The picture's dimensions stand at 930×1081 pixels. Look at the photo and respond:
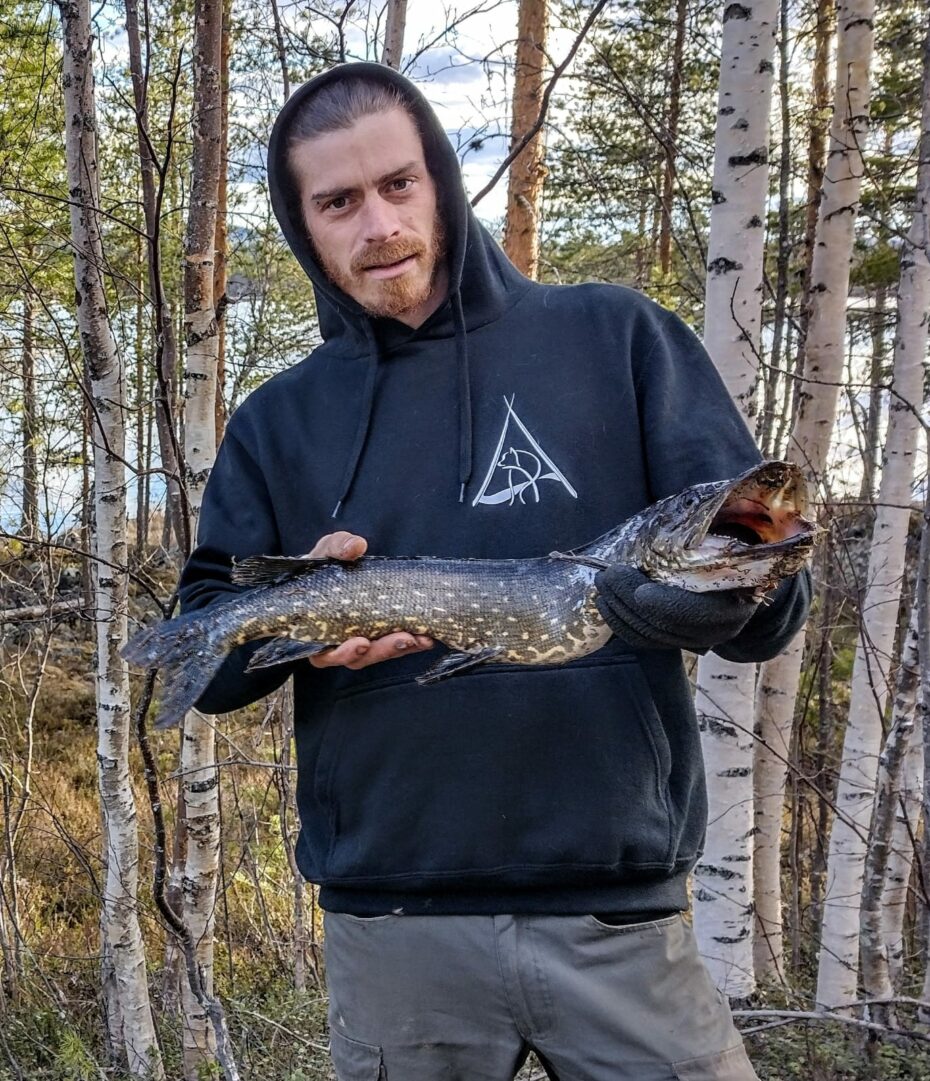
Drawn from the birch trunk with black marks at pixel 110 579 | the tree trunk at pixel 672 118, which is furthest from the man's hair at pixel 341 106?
the tree trunk at pixel 672 118

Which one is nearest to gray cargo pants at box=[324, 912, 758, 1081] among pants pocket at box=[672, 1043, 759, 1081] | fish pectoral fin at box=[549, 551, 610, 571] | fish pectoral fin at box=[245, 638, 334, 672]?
pants pocket at box=[672, 1043, 759, 1081]

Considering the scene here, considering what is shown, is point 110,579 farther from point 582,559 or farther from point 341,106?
point 582,559

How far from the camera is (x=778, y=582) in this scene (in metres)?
2.05

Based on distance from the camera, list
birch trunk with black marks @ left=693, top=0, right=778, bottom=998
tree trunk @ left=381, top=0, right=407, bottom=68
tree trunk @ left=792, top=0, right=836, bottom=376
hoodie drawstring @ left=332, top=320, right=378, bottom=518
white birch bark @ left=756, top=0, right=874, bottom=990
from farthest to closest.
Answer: tree trunk @ left=792, top=0, right=836, bottom=376 → white birch bark @ left=756, top=0, right=874, bottom=990 → tree trunk @ left=381, top=0, right=407, bottom=68 → birch trunk with black marks @ left=693, top=0, right=778, bottom=998 → hoodie drawstring @ left=332, top=320, right=378, bottom=518

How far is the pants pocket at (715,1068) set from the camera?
6.76ft

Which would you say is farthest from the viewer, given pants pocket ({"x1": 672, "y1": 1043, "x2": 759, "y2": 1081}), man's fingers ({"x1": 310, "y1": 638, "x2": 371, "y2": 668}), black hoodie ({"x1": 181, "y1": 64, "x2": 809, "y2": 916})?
man's fingers ({"x1": 310, "y1": 638, "x2": 371, "y2": 668})

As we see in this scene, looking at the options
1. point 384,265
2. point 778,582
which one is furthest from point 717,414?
point 384,265

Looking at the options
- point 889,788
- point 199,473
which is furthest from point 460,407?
point 889,788

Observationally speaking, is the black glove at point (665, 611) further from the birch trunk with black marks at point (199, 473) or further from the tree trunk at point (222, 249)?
the tree trunk at point (222, 249)

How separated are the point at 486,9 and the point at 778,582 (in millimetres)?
6795

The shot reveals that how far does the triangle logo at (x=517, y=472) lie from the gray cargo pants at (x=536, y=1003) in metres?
0.99

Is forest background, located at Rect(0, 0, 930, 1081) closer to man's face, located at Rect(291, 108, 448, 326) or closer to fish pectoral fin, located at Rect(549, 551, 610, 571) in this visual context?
man's face, located at Rect(291, 108, 448, 326)

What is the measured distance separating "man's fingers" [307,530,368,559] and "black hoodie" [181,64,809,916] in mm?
159

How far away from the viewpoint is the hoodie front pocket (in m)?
2.15
